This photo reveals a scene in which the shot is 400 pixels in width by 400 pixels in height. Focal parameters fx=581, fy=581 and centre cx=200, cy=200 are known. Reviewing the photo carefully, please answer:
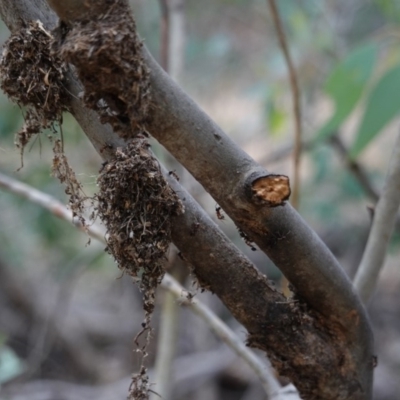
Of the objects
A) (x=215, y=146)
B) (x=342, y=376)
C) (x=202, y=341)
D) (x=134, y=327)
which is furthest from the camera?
(x=134, y=327)

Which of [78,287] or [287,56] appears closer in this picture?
[287,56]

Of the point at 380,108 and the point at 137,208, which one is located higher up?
the point at 380,108

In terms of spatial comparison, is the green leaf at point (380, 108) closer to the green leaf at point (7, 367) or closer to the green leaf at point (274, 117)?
the green leaf at point (7, 367)

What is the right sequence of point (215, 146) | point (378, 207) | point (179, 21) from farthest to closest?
point (179, 21)
point (378, 207)
point (215, 146)

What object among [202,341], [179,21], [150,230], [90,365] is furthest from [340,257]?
[150,230]

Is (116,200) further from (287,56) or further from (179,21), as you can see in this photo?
(179,21)

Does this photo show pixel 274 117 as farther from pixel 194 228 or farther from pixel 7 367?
pixel 194 228

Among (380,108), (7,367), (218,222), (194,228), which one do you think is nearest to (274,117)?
(218,222)

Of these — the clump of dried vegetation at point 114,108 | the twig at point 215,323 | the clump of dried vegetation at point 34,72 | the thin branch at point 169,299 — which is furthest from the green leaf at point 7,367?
the clump of dried vegetation at point 34,72
